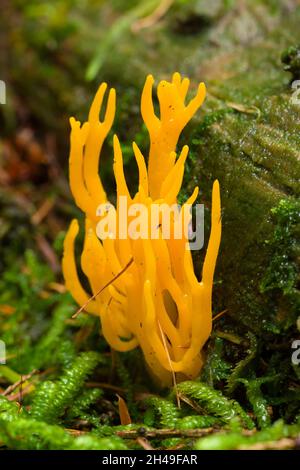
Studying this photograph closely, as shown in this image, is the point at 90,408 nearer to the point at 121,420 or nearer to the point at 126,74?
the point at 121,420

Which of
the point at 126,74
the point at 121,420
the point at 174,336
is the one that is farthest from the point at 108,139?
the point at 121,420

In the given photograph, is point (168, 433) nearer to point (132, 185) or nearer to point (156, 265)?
point (156, 265)

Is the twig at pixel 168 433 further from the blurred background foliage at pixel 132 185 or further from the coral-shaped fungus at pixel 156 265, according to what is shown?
the coral-shaped fungus at pixel 156 265

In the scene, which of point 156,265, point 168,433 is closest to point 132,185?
point 156,265

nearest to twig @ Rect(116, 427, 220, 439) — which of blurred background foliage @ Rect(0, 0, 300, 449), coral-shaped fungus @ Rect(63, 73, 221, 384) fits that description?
blurred background foliage @ Rect(0, 0, 300, 449)

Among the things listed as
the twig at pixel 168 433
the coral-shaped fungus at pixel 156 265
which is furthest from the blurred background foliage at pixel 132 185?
the coral-shaped fungus at pixel 156 265

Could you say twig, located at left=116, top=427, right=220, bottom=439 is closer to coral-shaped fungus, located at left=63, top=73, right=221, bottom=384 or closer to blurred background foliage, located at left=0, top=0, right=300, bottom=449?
blurred background foliage, located at left=0, top=0, right=300, bottom=449
